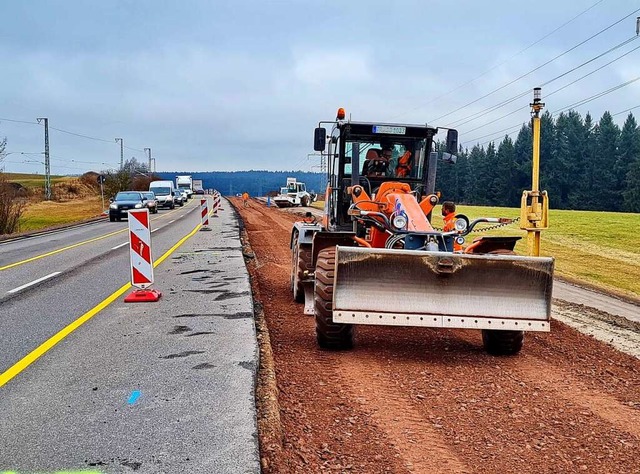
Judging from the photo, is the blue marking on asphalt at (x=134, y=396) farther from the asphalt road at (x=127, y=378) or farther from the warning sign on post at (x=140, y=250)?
the warning sign on post at (x=140, y=250)

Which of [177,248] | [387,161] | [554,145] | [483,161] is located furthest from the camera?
[483,161]

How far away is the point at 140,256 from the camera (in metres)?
10.3

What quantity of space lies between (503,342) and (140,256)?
18.9 feet

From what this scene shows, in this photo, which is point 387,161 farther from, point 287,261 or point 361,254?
point 287,261

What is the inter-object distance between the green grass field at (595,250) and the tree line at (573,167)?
147 feet

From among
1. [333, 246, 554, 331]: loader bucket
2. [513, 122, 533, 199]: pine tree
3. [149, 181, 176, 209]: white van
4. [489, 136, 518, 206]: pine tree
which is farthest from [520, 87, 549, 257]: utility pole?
[489, 136, 518, 206]: pine tree

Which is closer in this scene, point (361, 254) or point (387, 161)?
point (361, 254)

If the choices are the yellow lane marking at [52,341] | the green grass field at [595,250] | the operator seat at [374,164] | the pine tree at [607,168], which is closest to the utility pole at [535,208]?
the green grass field at [595,250]

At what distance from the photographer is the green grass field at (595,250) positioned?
58.6ft

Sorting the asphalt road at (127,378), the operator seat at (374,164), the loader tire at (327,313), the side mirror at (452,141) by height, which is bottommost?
the asphalt road at (127,378)

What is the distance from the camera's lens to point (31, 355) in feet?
22.0

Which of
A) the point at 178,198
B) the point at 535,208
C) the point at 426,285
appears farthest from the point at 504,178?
the point at 426,285

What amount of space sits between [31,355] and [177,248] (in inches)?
490

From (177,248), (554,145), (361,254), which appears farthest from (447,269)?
(554,145)
